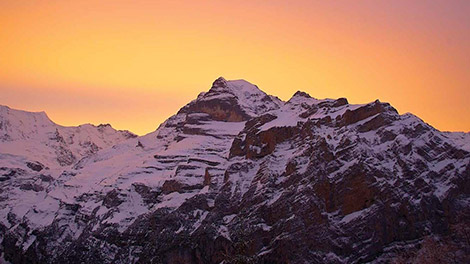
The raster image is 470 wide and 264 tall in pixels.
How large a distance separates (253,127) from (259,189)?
Result: 2816 cm

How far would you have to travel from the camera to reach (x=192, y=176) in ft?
622

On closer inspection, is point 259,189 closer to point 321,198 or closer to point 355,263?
point 321,198

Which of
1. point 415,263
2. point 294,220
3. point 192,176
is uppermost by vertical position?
point 192,176

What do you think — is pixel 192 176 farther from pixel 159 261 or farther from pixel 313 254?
pixel 313 254

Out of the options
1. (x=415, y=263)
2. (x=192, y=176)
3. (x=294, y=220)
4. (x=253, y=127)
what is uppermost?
(x=253, y=127)

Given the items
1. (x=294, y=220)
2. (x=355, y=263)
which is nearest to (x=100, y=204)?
(x=294, y=220)

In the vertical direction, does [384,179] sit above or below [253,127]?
below

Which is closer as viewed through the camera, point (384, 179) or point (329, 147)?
point (384, 179)

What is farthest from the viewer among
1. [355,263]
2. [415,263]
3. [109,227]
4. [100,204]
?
[100,204]

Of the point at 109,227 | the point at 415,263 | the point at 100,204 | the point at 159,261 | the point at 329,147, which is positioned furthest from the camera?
the point at 100,204

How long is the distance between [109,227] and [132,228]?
22.3 feet

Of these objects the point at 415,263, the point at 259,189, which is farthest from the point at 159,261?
the point at 415,263

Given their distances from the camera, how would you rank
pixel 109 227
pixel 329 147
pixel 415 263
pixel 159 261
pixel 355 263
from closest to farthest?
pixel 415 263
pixel 355 263
pixel 329 147
pixel 159 261
pixel 109 227

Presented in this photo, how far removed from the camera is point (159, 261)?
6693 inches
